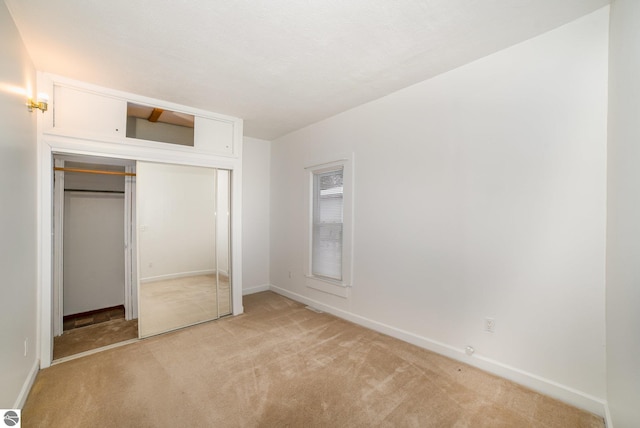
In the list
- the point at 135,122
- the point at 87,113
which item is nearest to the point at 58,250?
the point at 87,113

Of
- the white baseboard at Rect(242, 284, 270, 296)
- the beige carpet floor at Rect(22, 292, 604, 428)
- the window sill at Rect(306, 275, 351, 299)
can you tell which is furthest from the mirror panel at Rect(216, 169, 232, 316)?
the window sill at Rect(306, 275, 351, 299)

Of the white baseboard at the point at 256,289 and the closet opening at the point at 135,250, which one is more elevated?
the closet opening at the point at 135,250

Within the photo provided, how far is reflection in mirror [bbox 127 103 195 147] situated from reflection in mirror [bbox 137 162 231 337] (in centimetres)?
33

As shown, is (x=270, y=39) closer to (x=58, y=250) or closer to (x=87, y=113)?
(x=87, y=113)

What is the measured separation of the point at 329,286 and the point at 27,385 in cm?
301

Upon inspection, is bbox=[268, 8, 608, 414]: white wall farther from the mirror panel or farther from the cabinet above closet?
the cabinet above closet

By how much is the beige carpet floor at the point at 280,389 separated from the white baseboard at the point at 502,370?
6cm

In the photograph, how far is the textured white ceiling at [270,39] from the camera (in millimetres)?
1822

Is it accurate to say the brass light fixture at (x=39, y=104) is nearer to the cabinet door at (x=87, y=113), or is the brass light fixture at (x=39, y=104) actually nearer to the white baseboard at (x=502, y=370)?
the cabinet door at (x=87, y=113)

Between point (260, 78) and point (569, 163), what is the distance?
9.09 ft

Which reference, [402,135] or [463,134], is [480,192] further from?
[402,135]

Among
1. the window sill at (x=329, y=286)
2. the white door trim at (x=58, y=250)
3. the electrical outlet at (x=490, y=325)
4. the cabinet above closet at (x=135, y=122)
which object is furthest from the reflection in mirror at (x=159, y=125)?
the electrical outlet at (x=490, y=325)

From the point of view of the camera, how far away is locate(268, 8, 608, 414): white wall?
77.1 inches

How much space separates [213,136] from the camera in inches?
145
